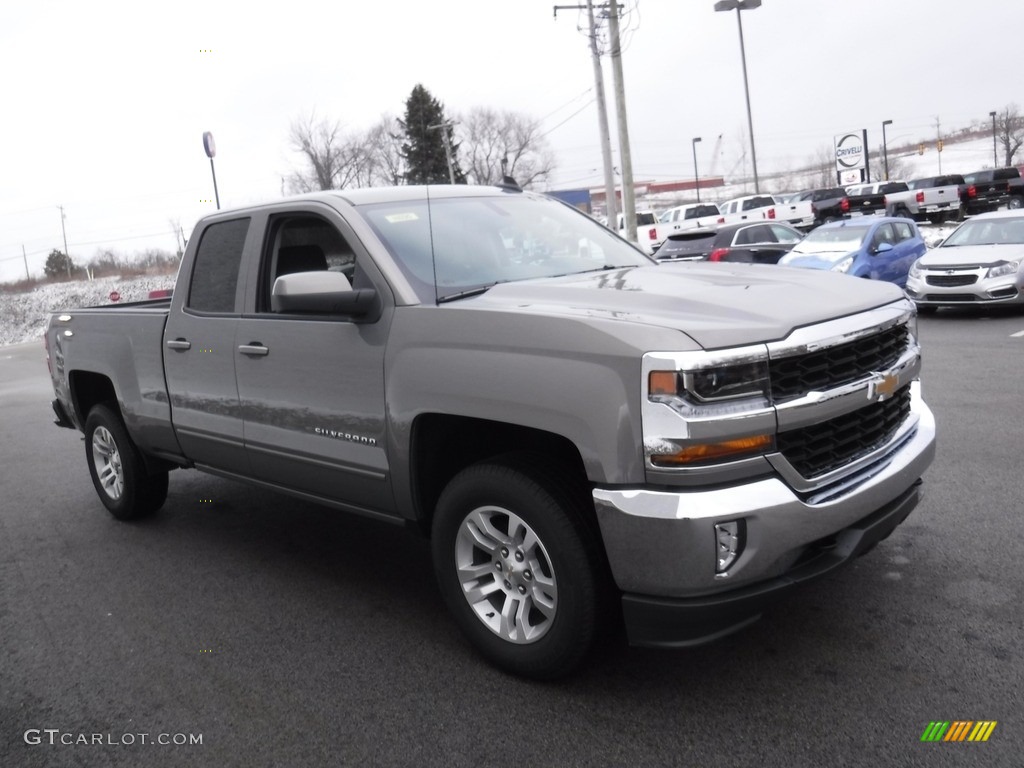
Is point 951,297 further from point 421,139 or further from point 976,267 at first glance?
point 421,139

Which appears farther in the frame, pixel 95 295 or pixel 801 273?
pixel 95 295

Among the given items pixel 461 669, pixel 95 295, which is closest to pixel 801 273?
pixel 461 669

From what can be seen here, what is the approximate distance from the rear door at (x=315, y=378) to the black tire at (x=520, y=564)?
0.50m

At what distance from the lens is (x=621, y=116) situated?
2436 centimetres

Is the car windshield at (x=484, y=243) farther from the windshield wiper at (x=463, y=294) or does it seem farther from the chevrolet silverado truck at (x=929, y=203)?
Answer: the chevrolet silverado truck at (x=929, y=203)

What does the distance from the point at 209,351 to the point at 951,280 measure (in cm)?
1203

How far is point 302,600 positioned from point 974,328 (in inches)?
446

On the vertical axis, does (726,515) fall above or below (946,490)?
above

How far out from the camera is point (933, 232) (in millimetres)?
30797

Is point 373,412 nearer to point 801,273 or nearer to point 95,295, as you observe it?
point 801,273

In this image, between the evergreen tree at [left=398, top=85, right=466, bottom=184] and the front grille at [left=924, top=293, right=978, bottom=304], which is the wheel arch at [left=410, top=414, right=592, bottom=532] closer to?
the front grille at [left=924, top=293, right=978, bottom=304]

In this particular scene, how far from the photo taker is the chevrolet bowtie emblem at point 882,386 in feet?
11.0

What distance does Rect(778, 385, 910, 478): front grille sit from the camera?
10.2 ft

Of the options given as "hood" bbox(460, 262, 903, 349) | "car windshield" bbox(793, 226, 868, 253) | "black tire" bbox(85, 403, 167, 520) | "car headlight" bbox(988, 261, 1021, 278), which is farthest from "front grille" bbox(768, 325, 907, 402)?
"car windshield" bbox(793, 226, 868, 253)
